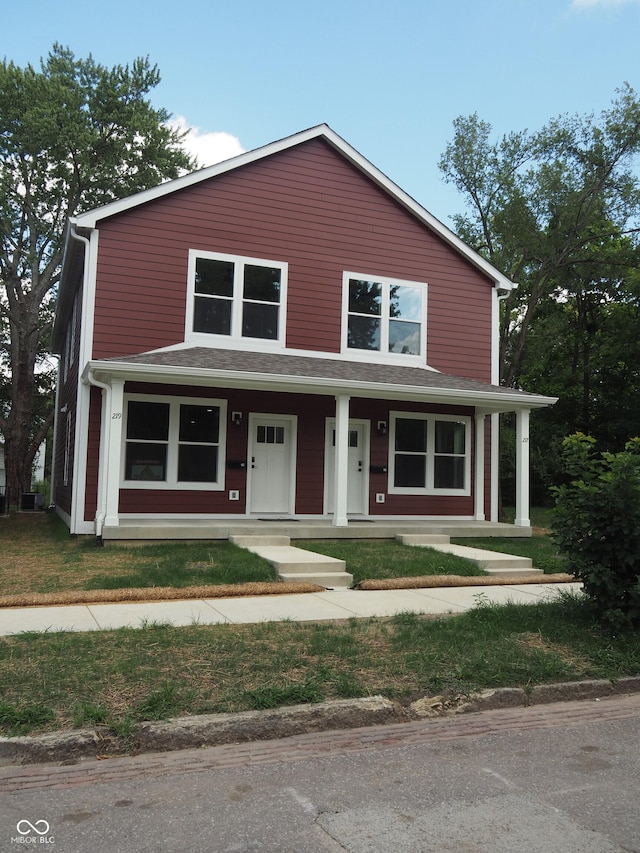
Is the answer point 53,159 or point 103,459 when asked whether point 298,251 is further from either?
point 53,159

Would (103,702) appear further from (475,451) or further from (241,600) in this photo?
(475,451)

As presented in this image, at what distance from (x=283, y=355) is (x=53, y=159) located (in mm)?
16482

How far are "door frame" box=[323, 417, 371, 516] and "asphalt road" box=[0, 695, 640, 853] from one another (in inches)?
380

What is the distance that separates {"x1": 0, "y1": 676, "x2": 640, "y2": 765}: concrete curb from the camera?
373 cm

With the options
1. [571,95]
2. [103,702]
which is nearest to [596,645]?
[103,702]

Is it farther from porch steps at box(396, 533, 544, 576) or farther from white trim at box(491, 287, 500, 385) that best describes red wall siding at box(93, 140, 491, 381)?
porch steps at box(396, 533, 544, 576)

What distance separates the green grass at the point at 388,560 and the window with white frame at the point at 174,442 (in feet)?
8.63

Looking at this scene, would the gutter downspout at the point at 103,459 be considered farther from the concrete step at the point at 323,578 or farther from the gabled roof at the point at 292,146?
the concrete step at the point at 323,578

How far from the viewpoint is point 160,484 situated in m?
12.8

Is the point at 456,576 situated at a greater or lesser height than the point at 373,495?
lesser

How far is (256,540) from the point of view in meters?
11.2

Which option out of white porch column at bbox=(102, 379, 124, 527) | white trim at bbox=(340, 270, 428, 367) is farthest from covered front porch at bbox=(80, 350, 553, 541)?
white trim at bbox=(340, 270, 428, 367)

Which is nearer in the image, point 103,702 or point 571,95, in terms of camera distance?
point 103,702

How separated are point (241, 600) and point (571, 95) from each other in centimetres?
1658
